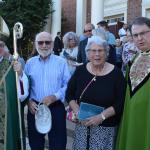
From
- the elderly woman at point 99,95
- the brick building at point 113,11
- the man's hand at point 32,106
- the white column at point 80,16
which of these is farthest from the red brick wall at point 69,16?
the elderly woman at point 99,95

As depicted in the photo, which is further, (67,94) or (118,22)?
(118,22)

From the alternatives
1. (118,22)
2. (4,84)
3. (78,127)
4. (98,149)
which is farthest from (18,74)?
(118,22)

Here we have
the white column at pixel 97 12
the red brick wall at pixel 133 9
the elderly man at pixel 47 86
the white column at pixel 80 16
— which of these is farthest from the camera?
the white column at pixel 80 16

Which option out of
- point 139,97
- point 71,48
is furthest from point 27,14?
point 139,97

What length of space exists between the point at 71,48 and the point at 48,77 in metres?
2.67

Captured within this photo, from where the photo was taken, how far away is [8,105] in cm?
494

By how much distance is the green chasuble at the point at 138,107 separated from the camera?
4.22 meters

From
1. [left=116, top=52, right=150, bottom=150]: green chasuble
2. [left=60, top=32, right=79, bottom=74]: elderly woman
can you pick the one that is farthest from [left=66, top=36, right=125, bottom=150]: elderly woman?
[left=60, top=32, right=79, bottom=74]: elderly woman

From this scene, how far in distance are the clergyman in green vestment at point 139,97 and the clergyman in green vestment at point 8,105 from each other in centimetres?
131

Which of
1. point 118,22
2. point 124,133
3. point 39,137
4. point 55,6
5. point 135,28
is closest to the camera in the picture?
point 135,28

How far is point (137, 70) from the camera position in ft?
14.4

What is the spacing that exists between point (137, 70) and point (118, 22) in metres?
13.0

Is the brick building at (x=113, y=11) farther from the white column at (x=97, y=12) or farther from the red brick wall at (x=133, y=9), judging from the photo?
the white column at (x=97, y=12)

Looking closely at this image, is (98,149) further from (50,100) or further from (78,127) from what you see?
(50,100)
